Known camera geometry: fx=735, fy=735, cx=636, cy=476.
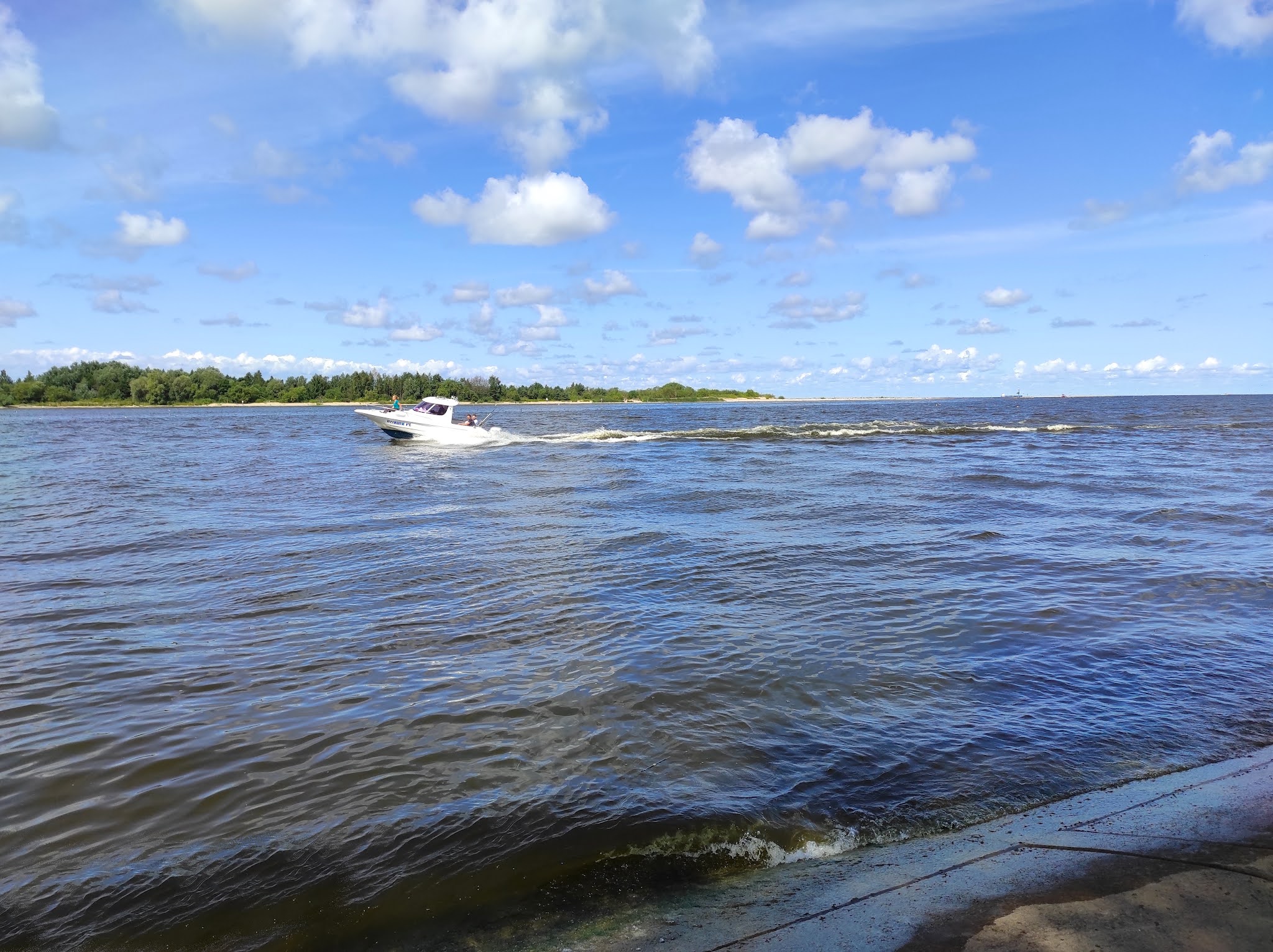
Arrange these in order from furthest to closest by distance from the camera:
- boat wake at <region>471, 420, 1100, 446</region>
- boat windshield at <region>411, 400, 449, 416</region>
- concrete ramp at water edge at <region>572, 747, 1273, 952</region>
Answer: boat wake at <region>471, 420, 1100, 446</region>, boat windshield at <region>411, 400, 449, 416</region>, concrete ramp at water edge at <region>572, 747, 1273, 952</region>

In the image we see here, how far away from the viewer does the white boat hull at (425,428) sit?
139 ft

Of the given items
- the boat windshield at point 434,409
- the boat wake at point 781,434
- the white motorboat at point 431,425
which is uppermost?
the boat windshield at point 434,409

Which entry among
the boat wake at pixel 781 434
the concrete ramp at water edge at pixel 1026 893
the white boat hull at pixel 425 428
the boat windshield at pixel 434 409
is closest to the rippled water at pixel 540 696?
the concrete ramp at water edge at pixel 1026 893

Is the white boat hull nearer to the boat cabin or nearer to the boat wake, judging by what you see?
the boat cabin

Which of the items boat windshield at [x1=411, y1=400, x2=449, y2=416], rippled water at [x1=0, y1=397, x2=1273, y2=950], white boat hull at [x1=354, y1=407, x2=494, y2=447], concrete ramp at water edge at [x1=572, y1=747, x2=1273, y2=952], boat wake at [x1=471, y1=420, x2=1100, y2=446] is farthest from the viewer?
boat wake at [x1=471, y1=420, x2=1100, y2=446]

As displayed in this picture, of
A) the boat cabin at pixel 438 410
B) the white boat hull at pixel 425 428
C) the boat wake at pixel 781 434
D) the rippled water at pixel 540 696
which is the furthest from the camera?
the boat wake at pixel 781 434

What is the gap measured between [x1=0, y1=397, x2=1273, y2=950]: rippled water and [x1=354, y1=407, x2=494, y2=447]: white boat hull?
25.1 meters

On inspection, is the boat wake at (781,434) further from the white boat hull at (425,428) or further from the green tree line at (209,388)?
the green tree line at (209,388)

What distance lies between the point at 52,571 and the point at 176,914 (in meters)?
10.2

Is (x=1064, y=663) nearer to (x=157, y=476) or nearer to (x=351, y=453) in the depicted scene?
(x=157, y=476)

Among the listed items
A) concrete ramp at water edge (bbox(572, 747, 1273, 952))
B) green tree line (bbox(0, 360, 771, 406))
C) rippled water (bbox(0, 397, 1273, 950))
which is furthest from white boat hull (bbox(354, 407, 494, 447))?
green tree line (bbox(0, 360, 771, 406))

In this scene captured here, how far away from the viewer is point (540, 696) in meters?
6.82

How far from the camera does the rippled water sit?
4328mm

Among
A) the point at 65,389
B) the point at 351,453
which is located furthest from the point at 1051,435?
the point at 65,389
